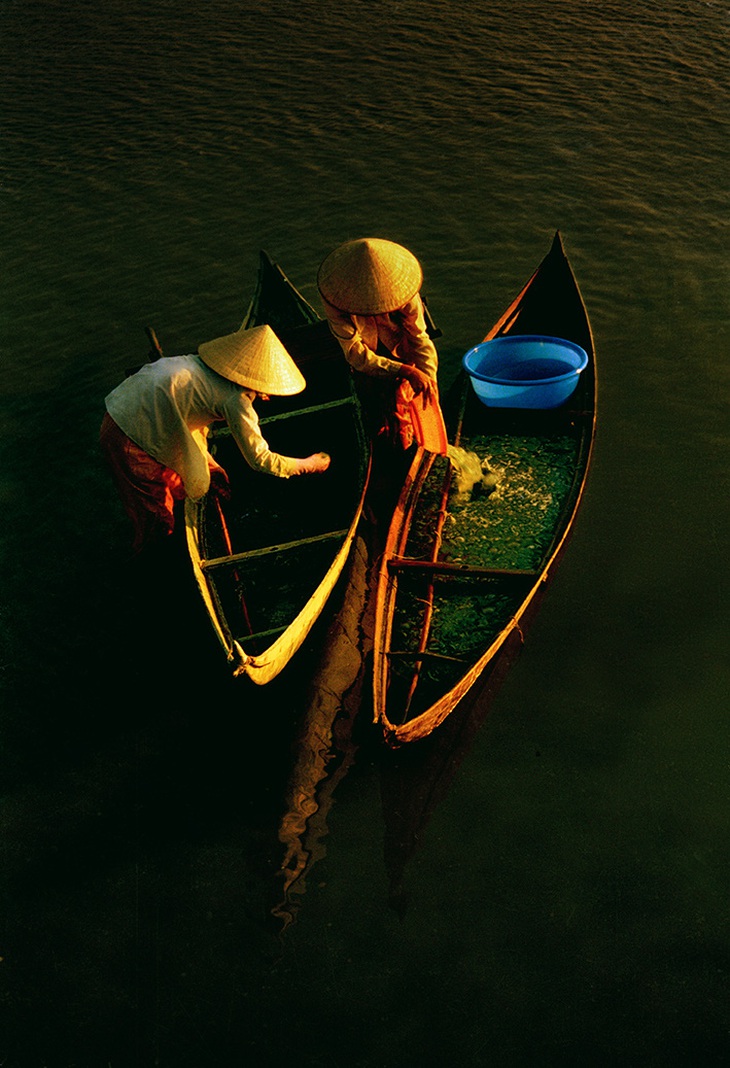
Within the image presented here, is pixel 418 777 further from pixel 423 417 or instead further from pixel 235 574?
pixel 423 417

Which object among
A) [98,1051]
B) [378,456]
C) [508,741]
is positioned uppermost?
[378,456]

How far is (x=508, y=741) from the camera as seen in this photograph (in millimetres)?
4617

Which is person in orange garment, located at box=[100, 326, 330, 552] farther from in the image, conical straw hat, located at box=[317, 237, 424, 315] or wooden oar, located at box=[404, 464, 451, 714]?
wooden oar, located at box=[404, 464, 451, 714]

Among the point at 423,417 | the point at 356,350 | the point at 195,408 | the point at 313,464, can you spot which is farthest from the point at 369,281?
the point at 195,408

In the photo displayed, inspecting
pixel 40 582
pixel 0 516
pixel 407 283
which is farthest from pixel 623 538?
pixel 0 516

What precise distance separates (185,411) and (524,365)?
3057mm

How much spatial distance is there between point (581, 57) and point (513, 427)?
908cm

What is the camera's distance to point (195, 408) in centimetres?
464

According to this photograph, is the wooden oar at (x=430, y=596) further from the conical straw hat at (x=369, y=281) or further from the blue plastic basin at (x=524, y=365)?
the conical straw hat at (x=369, y=281)

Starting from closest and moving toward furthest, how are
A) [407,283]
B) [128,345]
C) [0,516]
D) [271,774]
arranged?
1. [271,774]
2. [407,283]
3. [0,516]
4. [128,345]

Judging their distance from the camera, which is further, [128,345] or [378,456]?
[128,345]

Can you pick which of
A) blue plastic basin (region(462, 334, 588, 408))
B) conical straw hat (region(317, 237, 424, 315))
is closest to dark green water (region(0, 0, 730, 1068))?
blue plastic basin (region(462, 334, 588, 408))

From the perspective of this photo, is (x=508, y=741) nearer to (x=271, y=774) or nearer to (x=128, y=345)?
(x=271, y=774)

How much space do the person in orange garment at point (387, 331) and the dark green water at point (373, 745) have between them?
4.89ft
